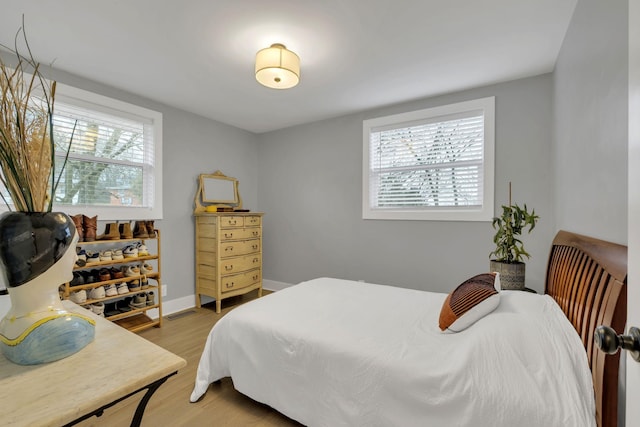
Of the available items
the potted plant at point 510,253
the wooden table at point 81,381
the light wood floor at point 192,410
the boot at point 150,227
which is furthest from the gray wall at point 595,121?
the boot at point 150,227

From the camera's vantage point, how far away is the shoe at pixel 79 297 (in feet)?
8.11

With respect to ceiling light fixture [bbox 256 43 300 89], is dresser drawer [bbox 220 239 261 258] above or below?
below

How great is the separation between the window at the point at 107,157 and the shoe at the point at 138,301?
0.82 meters

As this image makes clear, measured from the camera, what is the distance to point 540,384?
3.38ft

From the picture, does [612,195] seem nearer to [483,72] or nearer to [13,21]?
[483,72]

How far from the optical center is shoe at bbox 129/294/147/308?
2.93 meters

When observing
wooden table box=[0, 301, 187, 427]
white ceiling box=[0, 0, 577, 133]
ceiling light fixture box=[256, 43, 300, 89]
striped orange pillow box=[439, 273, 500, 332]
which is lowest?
striped orange pillow box=[439, 273, 500, 332]

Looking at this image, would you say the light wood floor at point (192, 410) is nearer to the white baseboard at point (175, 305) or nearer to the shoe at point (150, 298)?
the shoe at point (150, 298)

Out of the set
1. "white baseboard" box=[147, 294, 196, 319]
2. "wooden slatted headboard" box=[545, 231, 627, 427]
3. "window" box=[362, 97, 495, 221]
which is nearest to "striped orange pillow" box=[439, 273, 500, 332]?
"wooden slatted headboard" box=[545, 231, 627, 427]

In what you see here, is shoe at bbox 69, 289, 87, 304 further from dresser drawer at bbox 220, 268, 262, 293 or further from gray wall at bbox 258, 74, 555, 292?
gray wall at bbox 258, 74, 555, 292

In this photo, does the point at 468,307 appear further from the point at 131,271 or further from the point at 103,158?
the point at 103,158

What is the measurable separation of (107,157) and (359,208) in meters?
2.76

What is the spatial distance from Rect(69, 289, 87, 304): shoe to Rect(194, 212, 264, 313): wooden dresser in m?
1.23

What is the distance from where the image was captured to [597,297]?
3.51 feet
